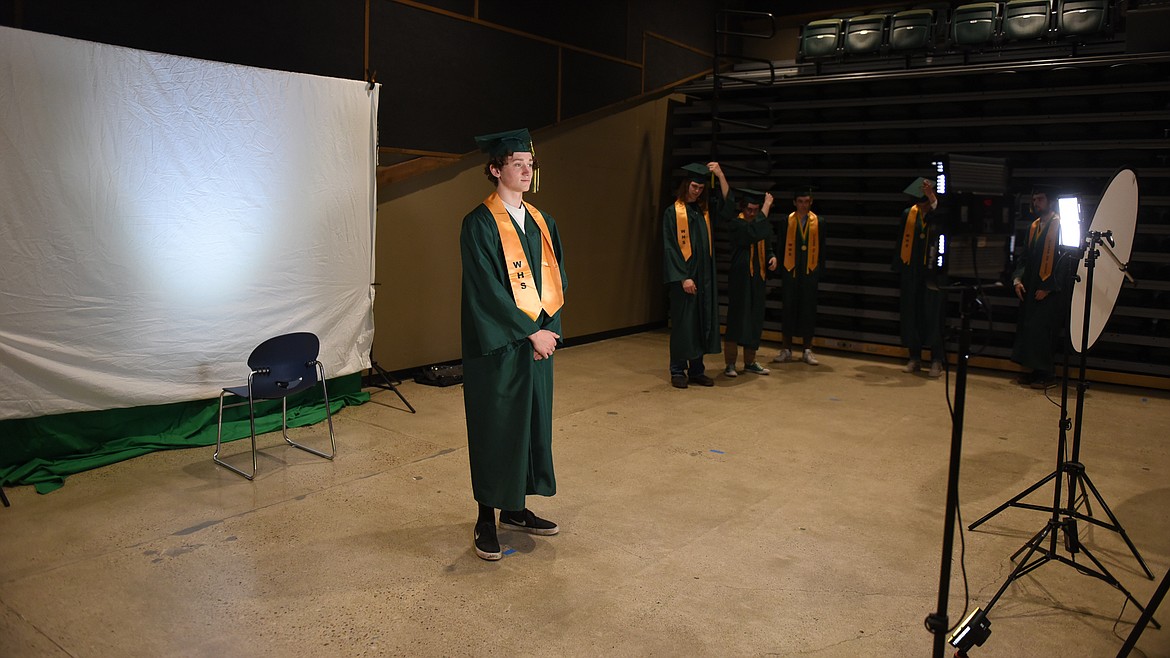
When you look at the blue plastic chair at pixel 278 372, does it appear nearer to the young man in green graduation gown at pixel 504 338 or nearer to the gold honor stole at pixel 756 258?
the young man in green graduation gown at pixel 504 338

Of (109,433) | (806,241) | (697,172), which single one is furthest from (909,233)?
(109,433)

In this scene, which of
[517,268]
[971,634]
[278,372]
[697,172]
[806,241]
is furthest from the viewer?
[806,241]

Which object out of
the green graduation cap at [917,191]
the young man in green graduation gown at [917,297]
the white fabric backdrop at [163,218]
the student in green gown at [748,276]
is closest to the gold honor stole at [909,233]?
the young man in green graduation gown at [917,297]

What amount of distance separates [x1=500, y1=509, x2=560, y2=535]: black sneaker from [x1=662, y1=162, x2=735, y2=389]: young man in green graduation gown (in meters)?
2.77

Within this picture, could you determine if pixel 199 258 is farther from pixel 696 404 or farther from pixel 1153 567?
pixel 1153 567

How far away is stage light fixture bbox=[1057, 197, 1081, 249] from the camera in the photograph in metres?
3.39

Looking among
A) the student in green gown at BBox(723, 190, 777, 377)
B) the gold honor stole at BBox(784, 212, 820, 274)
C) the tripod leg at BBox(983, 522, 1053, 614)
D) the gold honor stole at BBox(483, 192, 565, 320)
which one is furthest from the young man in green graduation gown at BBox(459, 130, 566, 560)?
the gold honor stole at BBox(784, 212, 820, 274)

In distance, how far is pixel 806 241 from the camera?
7.07 m

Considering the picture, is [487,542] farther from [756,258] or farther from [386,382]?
[756,258]

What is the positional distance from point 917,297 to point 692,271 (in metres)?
2.17

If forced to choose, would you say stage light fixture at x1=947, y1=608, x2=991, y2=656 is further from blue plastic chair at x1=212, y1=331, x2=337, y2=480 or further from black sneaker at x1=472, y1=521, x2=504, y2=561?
blue plastic chair at x1=212, y1=331, x2=337, y2=480

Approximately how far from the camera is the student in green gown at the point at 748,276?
259 inches

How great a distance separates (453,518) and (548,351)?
979 millimetres

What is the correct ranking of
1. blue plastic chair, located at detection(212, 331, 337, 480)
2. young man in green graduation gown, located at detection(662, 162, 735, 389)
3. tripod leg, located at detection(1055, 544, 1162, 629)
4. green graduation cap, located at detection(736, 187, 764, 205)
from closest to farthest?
tripod leg, located at detection(1055, 544, 1162, 629)
blue plastic chair, located at detection(212, 331, 337, 480)
young man in green graduation gown, located at detection(662, 162, 735, 389)
green graduation cap, located at detection(736, 187, 764, 205)
